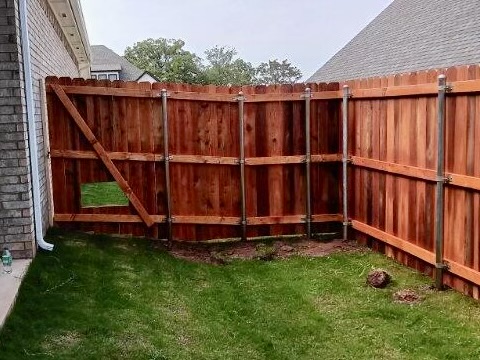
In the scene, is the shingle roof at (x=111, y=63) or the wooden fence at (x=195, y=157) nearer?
the wooden fence at (x=195, y=157)

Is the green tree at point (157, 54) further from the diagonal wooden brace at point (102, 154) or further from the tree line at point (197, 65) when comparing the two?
the diagonal wooden brace at point (102, 154)

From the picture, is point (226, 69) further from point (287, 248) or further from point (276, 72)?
point (287, 248)

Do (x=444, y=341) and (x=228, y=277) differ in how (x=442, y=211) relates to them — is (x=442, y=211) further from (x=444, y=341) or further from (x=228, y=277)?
(x=228, y=277)

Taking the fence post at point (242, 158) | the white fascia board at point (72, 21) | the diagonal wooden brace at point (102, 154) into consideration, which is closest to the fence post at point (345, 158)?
the fence post at point (242, 158)

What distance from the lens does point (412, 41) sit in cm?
1393

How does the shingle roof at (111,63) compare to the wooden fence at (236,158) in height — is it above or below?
above

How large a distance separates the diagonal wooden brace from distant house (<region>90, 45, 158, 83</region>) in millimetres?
36766

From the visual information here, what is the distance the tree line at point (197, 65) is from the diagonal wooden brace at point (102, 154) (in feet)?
103

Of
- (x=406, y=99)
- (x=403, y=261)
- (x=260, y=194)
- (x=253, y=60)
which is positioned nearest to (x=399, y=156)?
(x=406, y=99)

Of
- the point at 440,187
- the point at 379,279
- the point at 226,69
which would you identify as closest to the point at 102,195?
the point at 379,279

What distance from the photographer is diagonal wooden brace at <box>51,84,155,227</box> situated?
674cm

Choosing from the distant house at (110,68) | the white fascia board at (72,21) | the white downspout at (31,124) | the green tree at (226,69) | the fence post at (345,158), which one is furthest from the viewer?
the green tree at (226,69)

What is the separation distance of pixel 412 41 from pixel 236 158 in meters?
8.61

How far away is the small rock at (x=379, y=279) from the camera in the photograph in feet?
17.7
